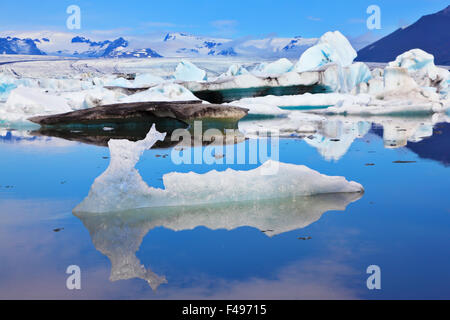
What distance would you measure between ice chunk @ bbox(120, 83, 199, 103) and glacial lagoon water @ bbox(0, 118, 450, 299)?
4.57m

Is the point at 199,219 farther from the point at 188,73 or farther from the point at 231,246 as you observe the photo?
the point at 188,73

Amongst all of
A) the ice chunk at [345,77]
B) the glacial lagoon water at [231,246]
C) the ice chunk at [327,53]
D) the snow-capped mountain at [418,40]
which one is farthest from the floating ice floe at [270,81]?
the snow-capped mountain at [418,40]

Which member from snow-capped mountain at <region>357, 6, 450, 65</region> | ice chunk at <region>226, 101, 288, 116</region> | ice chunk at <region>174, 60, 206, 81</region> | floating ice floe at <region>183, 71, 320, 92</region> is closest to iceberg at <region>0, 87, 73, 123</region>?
ice chunk at <region>226, 101, 288, 116</region>

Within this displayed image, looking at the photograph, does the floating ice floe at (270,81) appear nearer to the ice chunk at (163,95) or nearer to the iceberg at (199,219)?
the ice chunk at (163,95)

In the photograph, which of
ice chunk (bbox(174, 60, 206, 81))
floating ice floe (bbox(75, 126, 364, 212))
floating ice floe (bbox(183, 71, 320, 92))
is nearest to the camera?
floating ice floe (bbox(75, 126, 364, 212))

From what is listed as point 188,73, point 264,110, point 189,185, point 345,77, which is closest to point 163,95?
point 264,110

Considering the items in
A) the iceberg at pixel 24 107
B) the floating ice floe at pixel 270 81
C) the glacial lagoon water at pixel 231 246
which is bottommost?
the glacial lagoon water at pixel 231 246

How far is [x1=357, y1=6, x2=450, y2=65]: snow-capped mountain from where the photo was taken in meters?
73.7

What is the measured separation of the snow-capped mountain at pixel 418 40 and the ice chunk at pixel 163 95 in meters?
72.4

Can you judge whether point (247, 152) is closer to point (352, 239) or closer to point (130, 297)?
point (352, 239)

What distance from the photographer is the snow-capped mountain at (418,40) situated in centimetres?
7369

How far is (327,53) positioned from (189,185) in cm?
1203

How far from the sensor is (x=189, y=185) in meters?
2.06

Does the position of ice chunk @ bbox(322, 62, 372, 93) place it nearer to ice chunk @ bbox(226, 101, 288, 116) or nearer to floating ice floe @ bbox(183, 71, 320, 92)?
floating ice floe @ bbox(183, 71, 320, 92)
